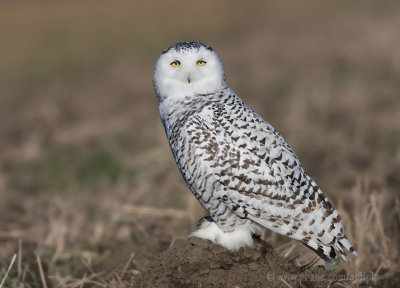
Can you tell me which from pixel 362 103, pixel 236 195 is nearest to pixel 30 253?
pixel 236 195

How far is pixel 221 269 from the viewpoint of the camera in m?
3.68

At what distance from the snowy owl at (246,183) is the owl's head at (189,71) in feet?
0.88

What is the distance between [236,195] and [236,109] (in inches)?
22.1

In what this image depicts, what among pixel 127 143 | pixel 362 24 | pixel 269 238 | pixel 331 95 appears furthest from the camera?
pixel 362 24

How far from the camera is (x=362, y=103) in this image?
10.3 metres

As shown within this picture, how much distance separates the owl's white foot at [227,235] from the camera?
3838 mm

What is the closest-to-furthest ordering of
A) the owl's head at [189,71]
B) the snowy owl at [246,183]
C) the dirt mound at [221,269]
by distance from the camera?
the dirt mound at [221,269] → the snowy owl at [246,183] → the owl's head at [189,71]

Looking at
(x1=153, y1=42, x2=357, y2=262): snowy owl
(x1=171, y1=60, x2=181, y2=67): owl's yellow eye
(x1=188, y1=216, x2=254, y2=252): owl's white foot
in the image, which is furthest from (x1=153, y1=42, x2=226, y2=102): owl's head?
(x1=188, y1=216, x2=254, y2=252): owl's white foot

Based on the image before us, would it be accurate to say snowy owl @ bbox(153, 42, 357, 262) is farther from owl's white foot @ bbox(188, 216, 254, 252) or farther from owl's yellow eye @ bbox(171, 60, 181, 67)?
owl's yellow eye @ bbox(171, 60, 181, 67)

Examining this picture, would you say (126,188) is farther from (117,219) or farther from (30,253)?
(30,253)

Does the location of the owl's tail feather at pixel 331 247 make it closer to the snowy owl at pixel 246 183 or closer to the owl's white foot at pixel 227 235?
the snowy owl at pixel 246 183

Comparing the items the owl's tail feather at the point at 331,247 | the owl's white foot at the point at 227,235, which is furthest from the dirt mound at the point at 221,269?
the owl's tail feather at the point at 331,247

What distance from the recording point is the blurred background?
16.5ft

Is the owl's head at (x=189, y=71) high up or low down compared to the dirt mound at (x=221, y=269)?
up
